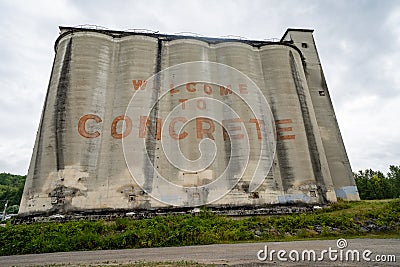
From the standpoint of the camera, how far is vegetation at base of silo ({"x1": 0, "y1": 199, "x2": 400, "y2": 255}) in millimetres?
12797

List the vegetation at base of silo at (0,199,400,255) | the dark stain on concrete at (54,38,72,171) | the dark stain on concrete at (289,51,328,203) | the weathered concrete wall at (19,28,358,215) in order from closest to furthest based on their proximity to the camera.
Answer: the vegetation at base of silo at (0,199,400,255), the weathered concrete wall at (19,28,358,215), the dark stain on concrete at (54,38,72,171), the dark stain on concrete at (289,51,328,203)

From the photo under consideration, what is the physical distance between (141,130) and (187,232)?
10.2m

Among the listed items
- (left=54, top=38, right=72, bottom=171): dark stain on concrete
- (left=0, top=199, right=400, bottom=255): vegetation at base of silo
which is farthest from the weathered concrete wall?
(left=0, top=199, right=400, bottom=255): vegetation at base of silo

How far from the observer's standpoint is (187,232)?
13.3 meters

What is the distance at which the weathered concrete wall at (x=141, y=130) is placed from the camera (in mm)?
19938

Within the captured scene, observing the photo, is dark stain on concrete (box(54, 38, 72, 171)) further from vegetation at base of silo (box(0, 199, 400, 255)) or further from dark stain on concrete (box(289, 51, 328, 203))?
dark stain on concrete (box(289, 51, 328, 203))

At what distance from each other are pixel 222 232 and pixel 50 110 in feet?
50.1

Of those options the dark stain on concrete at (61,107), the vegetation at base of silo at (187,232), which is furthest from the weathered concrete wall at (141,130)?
the vegetation at base of silo at (187,232)

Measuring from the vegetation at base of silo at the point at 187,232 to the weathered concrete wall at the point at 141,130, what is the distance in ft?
15.8

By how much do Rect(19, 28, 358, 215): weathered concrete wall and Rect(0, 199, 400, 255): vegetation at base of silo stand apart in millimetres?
4831

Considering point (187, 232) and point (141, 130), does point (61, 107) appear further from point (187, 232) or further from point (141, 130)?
point (187, 232)

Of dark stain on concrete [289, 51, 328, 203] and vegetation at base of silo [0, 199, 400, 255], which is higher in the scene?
dark stain on concrete [289, 51, 328, 203]

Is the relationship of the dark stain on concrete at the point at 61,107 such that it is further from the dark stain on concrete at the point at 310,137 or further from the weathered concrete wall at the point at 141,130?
the dark stain on concrete at the point at 310,137

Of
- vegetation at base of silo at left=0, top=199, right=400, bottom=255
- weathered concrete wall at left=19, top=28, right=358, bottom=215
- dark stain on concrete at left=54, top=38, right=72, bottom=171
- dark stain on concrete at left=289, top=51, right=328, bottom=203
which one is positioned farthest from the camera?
dark stain on concrete at left=289, top=51, right=328, bottom=203
